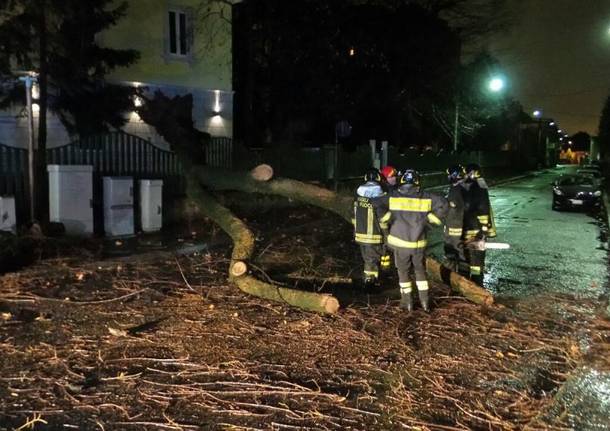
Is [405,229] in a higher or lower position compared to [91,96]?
lower

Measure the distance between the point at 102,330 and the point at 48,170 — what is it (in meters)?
5.36

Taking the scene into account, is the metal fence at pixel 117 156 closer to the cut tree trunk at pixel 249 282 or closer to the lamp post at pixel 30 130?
the lamp post at pixel 30 130

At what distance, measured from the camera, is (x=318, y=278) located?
27.7 feet

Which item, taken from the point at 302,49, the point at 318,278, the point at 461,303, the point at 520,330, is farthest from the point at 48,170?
the point at 302,49

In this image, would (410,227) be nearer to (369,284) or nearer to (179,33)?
(369,284)

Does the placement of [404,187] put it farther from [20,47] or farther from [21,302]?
[20,47]

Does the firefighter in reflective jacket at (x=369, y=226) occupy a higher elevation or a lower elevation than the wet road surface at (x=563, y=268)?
higher

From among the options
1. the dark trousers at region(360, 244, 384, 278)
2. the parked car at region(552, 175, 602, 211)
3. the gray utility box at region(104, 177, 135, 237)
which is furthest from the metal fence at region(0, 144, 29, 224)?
the parked car at region(552, 175, 602, 211)

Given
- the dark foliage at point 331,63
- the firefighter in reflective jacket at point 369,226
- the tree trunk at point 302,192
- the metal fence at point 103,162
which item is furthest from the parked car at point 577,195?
the firefighter in reflective jacket at point 369,226

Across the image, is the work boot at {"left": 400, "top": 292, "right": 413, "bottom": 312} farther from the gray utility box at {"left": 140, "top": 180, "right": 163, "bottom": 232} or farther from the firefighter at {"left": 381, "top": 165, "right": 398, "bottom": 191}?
the gray utility box at {"left": 140, "top": 180, "right": 163, "bottom": 232}

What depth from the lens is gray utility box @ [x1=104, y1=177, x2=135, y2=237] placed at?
11.0 m

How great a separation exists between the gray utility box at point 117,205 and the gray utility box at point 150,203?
45 centimetres

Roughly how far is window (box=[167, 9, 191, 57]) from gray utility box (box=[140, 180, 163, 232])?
997 centimetres

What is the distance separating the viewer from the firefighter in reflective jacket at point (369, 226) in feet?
25.3
